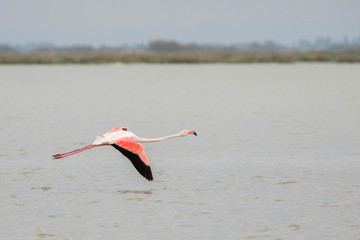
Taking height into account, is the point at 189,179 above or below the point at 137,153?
below

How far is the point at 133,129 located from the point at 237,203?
A: 11240mm

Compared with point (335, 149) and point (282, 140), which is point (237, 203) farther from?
point (282, 140)

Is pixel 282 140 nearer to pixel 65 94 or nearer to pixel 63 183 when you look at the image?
pixel 63 183

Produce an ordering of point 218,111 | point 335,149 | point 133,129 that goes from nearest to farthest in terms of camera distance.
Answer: point 335,149, point 133,129, point 218,111

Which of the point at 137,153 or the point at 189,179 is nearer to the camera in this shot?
the point at 137,153

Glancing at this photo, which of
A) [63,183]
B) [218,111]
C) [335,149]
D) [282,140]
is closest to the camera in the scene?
[63,183]

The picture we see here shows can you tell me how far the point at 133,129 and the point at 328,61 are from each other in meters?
78.5

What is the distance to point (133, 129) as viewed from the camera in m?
23.0

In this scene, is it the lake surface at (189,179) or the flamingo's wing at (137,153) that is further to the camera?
the flamingo's wing at (137,153)

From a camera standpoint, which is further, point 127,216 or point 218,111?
point 218,111

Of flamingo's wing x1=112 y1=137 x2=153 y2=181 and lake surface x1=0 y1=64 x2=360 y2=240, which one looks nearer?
lake surface x1=0 y1=64 x2=360 y2=240

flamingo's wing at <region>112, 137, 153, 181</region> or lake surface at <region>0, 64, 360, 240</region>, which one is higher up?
flamingo's wing at <region>112, 137, 153, 181</region>

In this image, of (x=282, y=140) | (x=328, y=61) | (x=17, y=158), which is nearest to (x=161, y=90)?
(x=282, y=140)

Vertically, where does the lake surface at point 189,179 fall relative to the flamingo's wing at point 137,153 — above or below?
below
